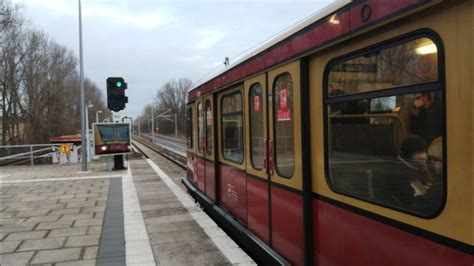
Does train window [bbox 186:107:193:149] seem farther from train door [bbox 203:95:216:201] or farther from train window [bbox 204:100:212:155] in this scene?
train window [bbox 204:100:212:155]

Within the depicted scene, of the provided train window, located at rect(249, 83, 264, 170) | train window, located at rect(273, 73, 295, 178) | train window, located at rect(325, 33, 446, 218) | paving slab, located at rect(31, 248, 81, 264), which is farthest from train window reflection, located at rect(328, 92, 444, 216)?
paving slab, located at rect(31, 248, 81, 264)

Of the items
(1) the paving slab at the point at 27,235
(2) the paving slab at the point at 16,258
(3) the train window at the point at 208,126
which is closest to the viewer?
(2) the paving slab at the point at 16,258

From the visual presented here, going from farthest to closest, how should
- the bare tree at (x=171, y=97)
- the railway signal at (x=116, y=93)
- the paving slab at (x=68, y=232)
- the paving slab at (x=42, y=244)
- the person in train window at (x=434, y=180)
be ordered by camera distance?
the bare tree at (x=171, y=97) < the railway signal at (x=116, y=93) < the paving slab at (x=68, y=232) < the paving slab at (x=42, y=244) < the person in train window at (x=434, y=180)

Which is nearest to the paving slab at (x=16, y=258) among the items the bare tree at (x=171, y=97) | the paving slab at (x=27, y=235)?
the paving slab at (x=27, y=235)

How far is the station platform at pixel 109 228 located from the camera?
5219 millimetres

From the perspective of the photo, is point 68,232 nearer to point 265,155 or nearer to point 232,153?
point 232,153

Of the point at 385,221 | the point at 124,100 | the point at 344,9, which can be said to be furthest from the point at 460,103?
the point at 124,100

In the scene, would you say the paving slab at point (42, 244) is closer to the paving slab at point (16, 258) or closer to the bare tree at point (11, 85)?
the paving slab at point (16, 258)

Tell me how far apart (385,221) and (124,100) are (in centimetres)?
1316

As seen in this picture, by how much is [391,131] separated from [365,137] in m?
0.29

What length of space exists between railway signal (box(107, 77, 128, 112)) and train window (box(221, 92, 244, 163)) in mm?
9038

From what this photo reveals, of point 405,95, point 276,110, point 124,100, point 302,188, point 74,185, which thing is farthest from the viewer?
point 124,100

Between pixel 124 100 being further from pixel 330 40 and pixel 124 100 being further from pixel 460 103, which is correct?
pixel 460 103

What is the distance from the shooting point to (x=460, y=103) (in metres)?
2.11
